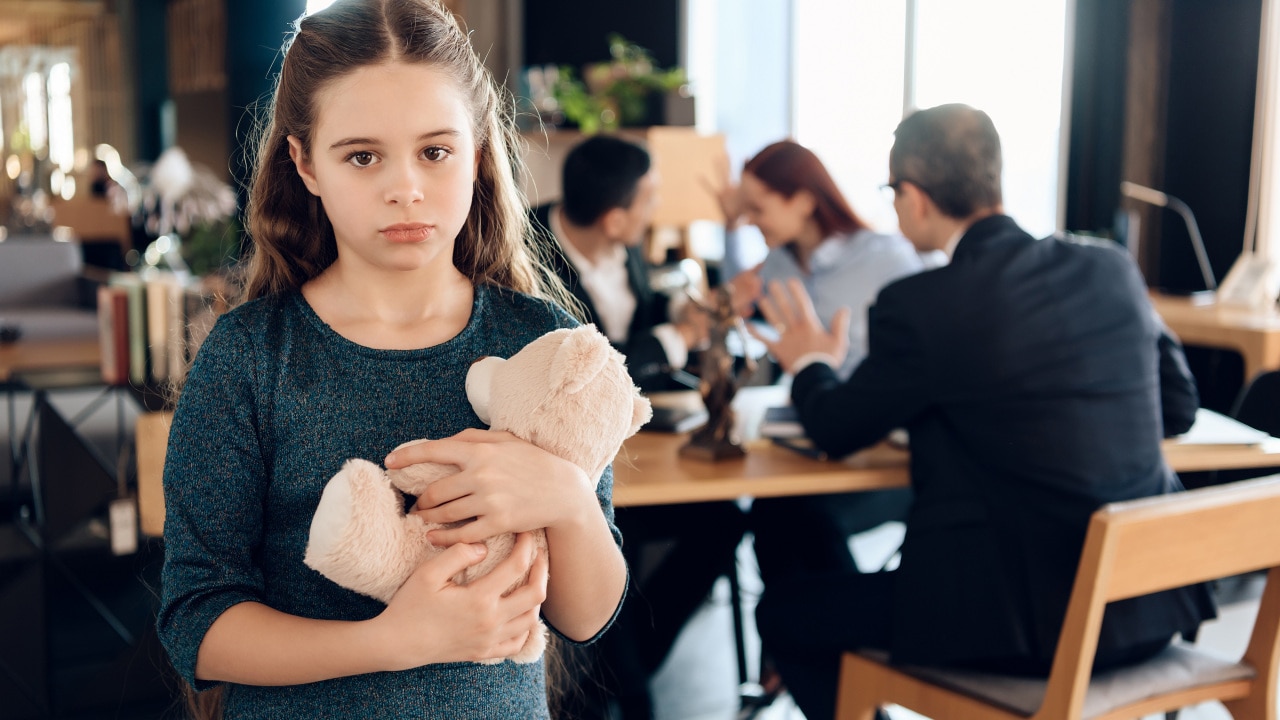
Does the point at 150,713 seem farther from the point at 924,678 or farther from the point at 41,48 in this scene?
the point at 41,48

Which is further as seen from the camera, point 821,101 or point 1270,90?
point 821,101

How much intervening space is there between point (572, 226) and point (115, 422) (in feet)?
6.41

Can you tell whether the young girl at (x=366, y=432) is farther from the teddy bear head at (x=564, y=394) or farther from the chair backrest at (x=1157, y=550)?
the chair backrest at (x=1157, y=550)

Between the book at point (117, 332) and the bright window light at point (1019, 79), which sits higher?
the bright window light at point (1019, 79)

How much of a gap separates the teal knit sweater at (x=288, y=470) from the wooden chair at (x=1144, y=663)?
0.76 meters

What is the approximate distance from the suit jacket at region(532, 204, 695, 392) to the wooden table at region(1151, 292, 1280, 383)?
1.66m

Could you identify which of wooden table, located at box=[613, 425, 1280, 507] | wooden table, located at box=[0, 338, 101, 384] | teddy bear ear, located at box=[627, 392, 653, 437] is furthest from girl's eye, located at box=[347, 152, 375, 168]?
wooden table, located at box=[0, 338, 101, 384]

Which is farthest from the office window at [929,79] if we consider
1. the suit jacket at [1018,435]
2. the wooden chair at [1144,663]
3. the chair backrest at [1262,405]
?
the wooden chair at [1144,663]

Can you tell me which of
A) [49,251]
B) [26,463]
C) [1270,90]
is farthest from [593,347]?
[49,251]

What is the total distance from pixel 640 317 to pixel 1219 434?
160 centimetres

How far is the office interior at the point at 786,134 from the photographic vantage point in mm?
2865

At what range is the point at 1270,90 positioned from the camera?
3.95 meters

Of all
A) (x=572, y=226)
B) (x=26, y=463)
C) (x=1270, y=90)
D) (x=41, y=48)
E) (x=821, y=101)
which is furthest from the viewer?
(x=41, y=48)

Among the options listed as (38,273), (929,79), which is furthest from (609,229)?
(38,273)
